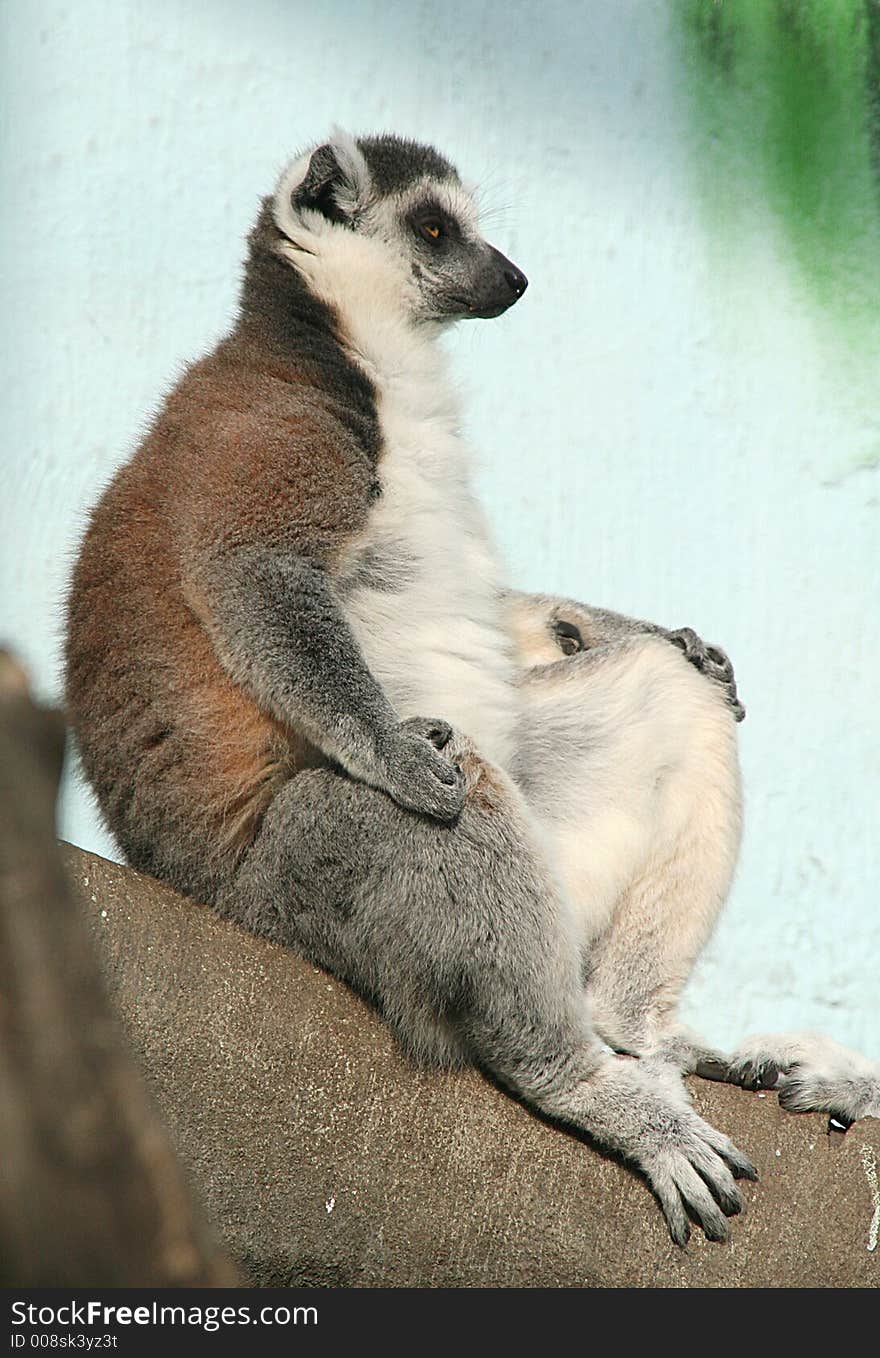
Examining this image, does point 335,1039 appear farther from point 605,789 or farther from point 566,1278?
point 605,789

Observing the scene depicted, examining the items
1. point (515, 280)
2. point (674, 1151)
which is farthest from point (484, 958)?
point (515, 280)

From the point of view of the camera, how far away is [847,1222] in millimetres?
2674

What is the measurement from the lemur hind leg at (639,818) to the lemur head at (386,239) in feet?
2.86

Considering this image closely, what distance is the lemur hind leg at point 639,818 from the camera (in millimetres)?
3006

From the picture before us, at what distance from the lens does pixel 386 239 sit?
340cm

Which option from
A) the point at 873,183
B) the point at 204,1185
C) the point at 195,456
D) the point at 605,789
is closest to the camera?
the point at 204,1185

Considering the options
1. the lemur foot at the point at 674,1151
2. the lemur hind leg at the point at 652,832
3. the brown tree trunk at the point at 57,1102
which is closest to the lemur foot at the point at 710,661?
the lemur hind leg at the point at 652,832

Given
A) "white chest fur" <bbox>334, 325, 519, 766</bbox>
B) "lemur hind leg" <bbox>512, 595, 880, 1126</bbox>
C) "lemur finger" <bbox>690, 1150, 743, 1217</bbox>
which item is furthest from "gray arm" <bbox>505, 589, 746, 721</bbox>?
"lemur finger" <bbox>690, 1150, 743, 1217</bbox>

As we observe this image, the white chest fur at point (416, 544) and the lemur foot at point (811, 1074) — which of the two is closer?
the lemur foot at point (811, 1074)

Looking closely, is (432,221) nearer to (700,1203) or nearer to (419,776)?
(419,776)

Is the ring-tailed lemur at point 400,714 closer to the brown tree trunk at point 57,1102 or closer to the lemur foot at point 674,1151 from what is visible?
the lemur foot at point 674,1151

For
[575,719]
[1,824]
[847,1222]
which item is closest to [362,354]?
[575,719]

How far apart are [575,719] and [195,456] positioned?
965mm

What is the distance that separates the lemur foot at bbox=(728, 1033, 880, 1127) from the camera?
2811 mm
